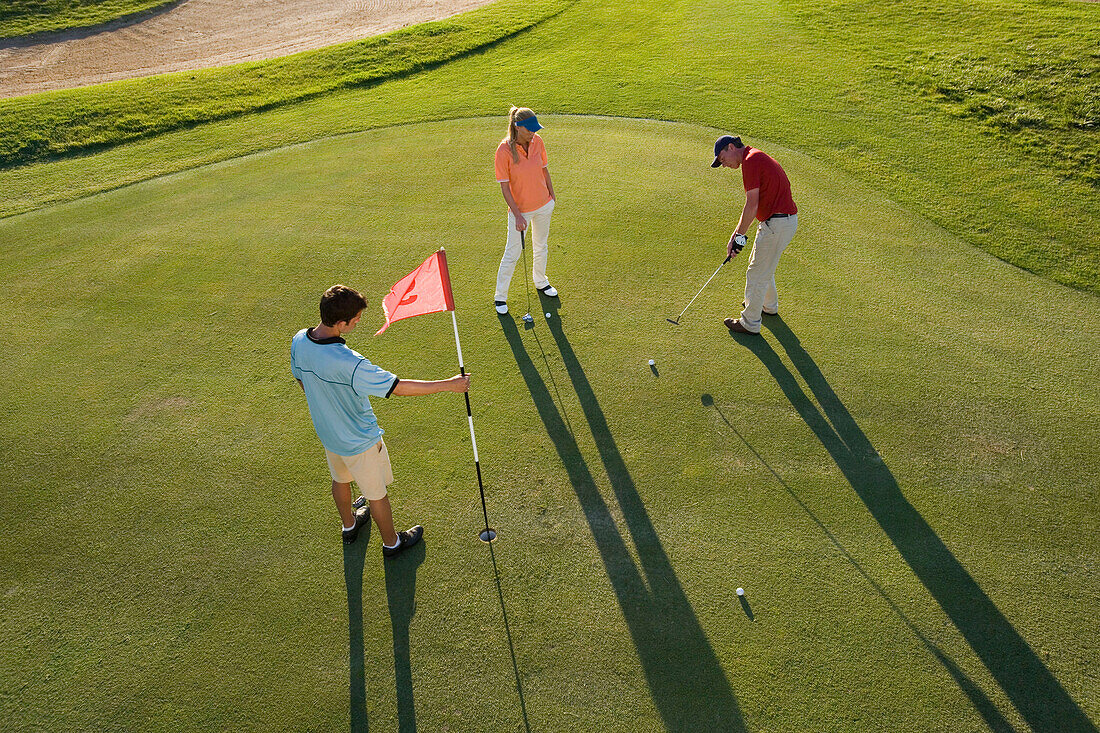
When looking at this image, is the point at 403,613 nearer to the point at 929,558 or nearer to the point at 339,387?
the point at 339,387

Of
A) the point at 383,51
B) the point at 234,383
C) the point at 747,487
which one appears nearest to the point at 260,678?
the point at 234,383

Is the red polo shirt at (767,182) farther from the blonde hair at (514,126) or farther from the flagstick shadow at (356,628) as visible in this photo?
the flagstick shadow at (356,628)

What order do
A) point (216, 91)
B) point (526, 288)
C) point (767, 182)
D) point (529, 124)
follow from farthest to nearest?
point (216, 91) < point (526, 288) < point (529, 124) < point (767, 182)

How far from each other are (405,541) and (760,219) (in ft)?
16.4

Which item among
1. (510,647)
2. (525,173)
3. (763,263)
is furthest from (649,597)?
(525,173)

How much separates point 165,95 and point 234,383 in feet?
31.0

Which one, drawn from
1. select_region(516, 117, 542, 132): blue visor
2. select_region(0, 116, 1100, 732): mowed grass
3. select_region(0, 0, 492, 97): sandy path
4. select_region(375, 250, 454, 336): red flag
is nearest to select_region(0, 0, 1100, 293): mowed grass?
select_region(0, 116, 1100, 732): mowed grass

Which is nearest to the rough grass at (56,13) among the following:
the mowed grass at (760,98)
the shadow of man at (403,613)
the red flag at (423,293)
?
the mowed grass at (760,98)

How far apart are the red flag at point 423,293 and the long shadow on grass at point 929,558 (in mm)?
3738

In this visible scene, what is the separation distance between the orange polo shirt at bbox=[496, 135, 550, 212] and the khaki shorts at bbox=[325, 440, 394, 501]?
3554mm

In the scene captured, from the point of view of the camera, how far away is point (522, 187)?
7.47 metres

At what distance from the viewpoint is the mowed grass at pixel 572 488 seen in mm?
4570

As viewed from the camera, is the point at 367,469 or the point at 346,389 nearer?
the point at 346,389

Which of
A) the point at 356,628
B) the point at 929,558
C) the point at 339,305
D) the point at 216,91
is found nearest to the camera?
the point at 339,305
